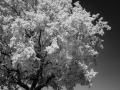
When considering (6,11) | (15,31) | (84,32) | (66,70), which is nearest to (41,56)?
(66,70)

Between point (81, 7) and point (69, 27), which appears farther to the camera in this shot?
point (81, 7)

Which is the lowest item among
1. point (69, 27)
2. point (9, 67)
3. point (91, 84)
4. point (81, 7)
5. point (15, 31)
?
point (91, 84)

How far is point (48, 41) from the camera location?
48.5ft

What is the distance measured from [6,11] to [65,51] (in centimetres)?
826

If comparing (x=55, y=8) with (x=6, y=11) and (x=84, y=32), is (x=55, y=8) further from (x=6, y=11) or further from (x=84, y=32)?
(x=6, y=11)

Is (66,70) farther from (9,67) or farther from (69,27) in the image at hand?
(9,67)

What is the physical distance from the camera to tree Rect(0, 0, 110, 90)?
1289cm

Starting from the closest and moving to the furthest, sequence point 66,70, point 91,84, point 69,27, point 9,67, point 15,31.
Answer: point 15,31
point 69,27
point 66,70
point 9,67
point 91,84

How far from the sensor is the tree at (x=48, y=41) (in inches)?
508

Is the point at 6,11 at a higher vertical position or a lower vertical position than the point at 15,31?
higher

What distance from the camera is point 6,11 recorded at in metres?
16.0

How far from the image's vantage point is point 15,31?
1264cm

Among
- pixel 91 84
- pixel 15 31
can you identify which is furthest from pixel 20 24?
pixel 91 84

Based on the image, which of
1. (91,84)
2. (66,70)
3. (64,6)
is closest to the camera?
(66,70)
